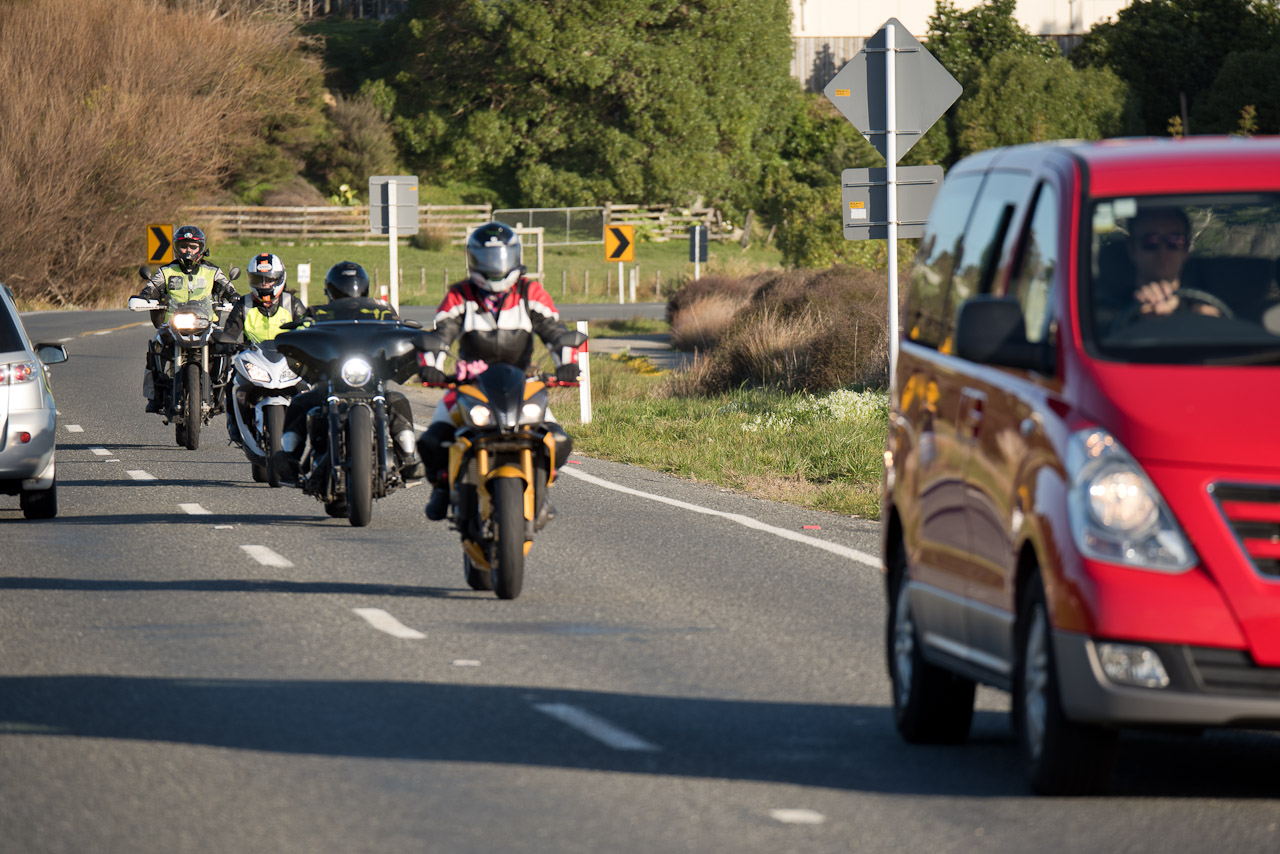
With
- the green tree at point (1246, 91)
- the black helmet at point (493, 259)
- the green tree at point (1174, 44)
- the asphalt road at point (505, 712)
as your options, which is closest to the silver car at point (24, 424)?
the asphalt road at point (505, 712)

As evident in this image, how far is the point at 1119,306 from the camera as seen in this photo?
19.8 ft

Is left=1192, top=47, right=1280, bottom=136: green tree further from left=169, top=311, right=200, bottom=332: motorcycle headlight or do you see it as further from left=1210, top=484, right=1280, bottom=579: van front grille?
left=1210, top=484, right=1280, bottom=579: van front grille

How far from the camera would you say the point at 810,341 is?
2548 cm

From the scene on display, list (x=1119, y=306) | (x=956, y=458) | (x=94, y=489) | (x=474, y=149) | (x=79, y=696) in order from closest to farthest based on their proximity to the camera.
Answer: (x=1119, y=306) < (x=956, y=458) < (x=79, y=696) < (x=94, y=489) < (x=474, y=149)

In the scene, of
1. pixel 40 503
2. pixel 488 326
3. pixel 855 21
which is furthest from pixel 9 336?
pixel 855 21

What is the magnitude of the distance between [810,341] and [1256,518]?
20.2m

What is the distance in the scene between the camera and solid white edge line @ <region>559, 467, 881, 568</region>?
1165 cm

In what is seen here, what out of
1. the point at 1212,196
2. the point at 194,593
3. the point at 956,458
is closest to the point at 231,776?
the point at 956,458

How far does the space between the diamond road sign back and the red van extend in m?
8.24

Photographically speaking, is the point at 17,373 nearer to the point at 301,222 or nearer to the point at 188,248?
the point at 188,248

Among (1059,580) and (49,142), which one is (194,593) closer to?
(1059,580)

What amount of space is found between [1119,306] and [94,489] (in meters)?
10.9

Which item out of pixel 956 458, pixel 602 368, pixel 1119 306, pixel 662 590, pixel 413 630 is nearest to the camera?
pixel 1119 306

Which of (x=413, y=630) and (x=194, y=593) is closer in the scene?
(x=413, y=630)
